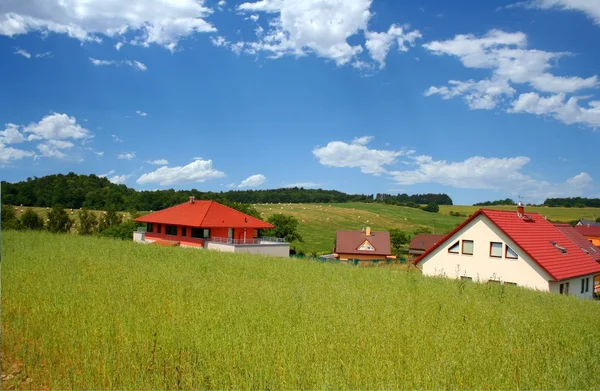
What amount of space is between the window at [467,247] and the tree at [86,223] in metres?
41.9

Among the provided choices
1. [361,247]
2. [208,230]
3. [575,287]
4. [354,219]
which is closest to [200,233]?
[208,230]

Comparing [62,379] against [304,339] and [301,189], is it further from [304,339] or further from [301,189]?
[301,189]

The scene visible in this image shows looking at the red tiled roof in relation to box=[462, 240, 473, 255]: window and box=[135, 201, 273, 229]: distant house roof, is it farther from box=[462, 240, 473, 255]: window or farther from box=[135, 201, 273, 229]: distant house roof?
box=[135, 201, 273, 229]: distant house roof

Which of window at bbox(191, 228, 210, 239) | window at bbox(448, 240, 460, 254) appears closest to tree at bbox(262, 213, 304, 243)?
window at bbox(191, 228, 210, 239)

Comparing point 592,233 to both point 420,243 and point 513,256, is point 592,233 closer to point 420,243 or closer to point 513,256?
point 420,243

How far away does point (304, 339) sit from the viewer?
25.8ft

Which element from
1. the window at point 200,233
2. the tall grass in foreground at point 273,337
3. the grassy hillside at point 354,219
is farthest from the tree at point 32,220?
the tall grass in foreground at point 273,337

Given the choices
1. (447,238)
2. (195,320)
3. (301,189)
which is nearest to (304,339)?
(195,320)

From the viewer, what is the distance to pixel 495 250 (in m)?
30.2

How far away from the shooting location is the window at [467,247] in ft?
103

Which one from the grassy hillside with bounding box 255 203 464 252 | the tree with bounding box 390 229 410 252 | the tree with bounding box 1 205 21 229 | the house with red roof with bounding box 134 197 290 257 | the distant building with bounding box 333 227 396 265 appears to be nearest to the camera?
the house with red roof with bounding box 134 197 290 257

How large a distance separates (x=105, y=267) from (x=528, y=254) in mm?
24808

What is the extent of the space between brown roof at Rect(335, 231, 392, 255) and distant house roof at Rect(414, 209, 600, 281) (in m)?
25.7

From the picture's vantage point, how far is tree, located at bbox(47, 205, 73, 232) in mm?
50491
